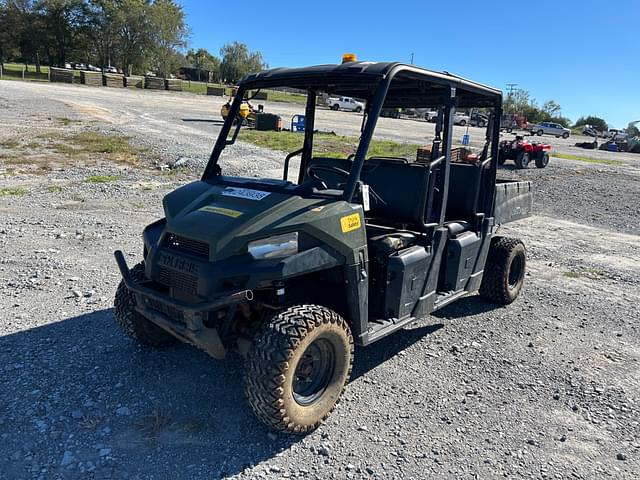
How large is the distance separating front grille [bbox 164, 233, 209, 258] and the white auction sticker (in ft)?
1.41

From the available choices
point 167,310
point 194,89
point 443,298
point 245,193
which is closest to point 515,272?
Answer: point 443,298

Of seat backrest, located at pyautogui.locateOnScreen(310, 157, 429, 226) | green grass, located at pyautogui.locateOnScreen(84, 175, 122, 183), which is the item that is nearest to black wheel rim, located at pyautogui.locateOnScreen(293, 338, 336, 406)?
seat backrest, located at pyautogui.locateOnScreen(310, 157, 429, 226)

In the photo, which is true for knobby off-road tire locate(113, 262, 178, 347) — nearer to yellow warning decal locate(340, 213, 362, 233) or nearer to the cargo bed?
yellow warning decal locate(340, 213, 362, 233)

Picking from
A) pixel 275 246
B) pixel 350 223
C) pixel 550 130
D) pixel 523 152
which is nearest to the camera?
pixel 275 246

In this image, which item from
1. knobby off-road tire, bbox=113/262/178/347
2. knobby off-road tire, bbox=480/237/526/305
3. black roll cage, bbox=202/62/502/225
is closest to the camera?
black roll cage, bbox=202/62/502/225

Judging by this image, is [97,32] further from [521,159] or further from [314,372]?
[314,372]

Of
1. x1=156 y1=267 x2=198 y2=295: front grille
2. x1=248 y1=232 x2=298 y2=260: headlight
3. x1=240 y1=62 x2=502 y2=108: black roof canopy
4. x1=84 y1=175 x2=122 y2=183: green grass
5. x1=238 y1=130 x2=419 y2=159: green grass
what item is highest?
x1=240 y1=62 x2=502 y2=108: black roof canopy

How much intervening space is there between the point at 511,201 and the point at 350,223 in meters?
2.88

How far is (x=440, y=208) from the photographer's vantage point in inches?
162

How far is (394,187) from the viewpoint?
4406 mm

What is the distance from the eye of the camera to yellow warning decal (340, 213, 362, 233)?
317cm

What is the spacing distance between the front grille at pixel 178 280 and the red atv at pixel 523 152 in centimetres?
1730

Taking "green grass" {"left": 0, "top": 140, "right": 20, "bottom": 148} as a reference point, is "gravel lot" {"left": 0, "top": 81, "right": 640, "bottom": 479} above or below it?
below

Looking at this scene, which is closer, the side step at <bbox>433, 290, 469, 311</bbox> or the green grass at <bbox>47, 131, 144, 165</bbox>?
the side step at <bbox>433, 290, 469, 311</bbox>
